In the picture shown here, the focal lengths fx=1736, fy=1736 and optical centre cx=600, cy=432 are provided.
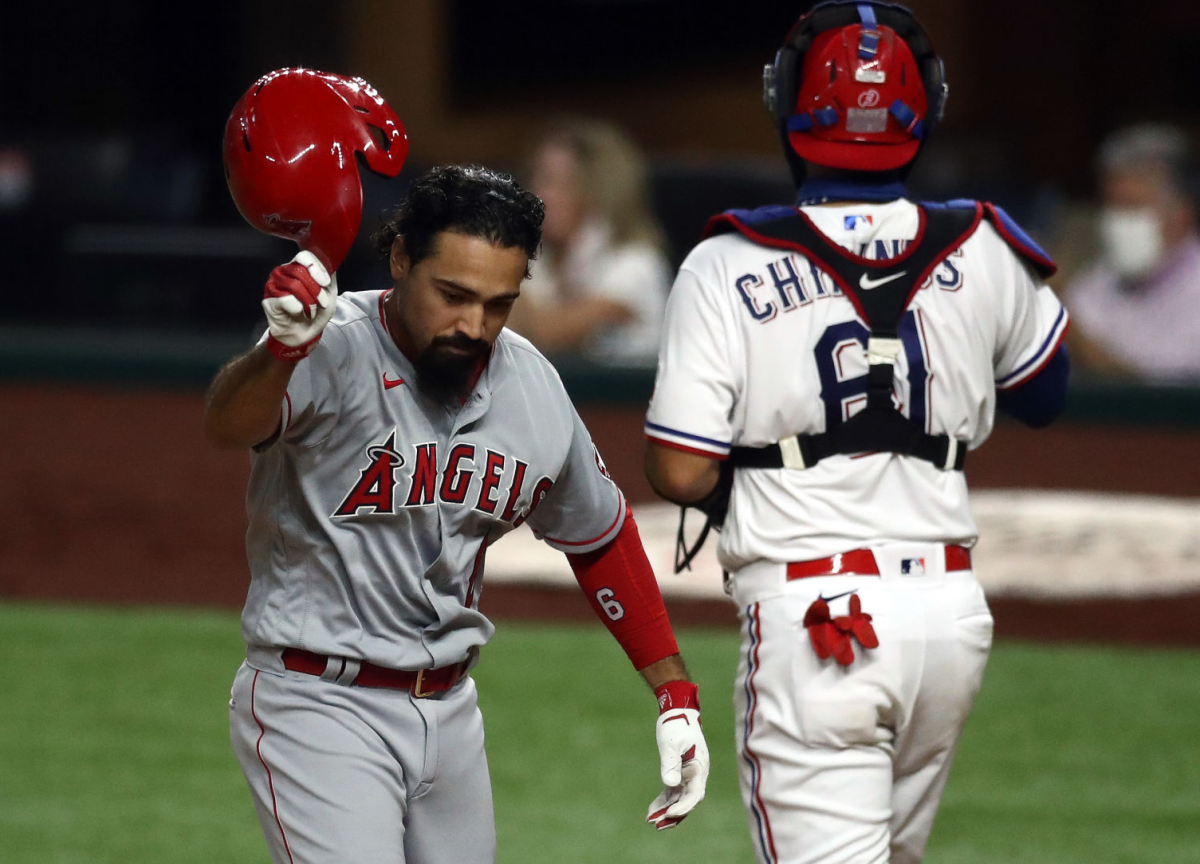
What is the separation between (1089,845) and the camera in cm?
411

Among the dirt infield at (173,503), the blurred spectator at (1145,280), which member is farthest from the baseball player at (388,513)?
the blurred spectator at (1145,280)

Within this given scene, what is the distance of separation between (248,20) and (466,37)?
5.20ft

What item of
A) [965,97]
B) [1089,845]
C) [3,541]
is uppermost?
[965,97]

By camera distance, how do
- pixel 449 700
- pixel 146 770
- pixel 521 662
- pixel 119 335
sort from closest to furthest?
pixel 449 700, pixel 146 770, pixel 521 662, pixel 119 335

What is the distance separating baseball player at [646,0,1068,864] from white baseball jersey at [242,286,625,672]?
0.31m

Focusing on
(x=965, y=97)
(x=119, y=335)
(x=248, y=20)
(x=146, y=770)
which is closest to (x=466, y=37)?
(x=248, y=20)

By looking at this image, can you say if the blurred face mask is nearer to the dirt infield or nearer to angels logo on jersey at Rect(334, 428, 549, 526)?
the dirt infield

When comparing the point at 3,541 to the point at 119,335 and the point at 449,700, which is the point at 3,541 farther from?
the point at 449,700

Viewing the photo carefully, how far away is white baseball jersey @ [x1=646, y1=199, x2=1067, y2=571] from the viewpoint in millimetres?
2615

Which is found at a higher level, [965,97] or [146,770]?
[965,97]

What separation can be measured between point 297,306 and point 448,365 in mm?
361

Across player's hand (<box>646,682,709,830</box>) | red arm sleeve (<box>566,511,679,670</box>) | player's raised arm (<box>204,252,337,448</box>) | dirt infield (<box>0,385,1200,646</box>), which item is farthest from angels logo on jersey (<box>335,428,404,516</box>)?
dirt infield (<box>0,385,1200,646</box>)

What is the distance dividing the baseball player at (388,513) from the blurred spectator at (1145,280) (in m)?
5.42

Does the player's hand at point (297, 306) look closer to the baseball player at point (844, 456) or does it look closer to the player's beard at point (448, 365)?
the player's beard at point (448, 365)
